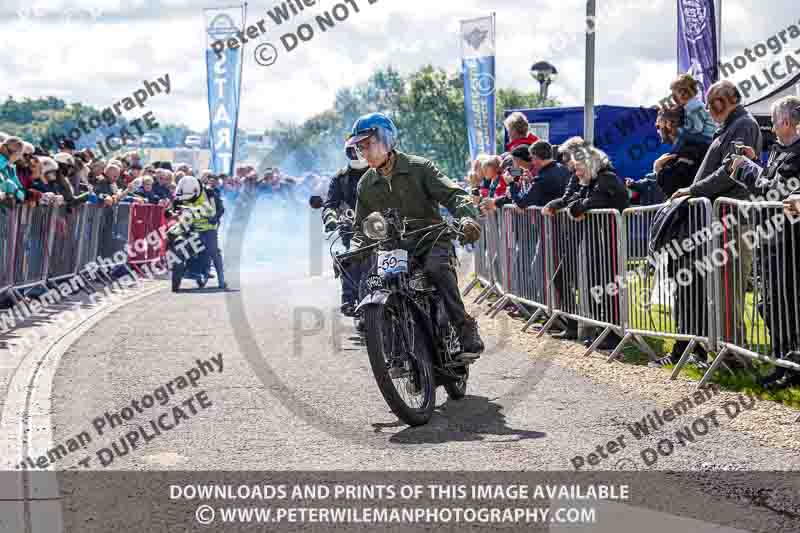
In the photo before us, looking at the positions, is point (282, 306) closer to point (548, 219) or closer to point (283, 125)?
point (548, 219)

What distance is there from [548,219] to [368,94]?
101 metres

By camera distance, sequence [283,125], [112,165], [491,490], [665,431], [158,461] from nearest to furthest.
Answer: [491,490] < [158,461] < [665,431] < [112,165] < [283,125]

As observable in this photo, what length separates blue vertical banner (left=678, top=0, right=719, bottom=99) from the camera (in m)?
16.3

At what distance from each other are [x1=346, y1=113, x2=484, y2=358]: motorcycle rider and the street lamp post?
18.8 meters

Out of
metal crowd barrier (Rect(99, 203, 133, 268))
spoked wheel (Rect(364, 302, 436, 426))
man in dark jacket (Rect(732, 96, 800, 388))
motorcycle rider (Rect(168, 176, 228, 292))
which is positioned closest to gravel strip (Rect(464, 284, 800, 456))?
man in dark jacket (Rect(732, 96, 800, 388))

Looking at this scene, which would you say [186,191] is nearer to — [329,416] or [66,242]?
[66,242]

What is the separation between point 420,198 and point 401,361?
127 centimetres

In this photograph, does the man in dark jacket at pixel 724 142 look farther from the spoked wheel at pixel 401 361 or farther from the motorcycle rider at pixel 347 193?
the motorcycle rider at pixel 347 193

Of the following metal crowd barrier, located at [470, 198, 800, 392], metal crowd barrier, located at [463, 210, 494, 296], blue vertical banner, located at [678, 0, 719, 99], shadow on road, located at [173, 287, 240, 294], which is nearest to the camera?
metal crowd barrier, located at [470, 198, 800, 392]

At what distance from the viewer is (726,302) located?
812 cm

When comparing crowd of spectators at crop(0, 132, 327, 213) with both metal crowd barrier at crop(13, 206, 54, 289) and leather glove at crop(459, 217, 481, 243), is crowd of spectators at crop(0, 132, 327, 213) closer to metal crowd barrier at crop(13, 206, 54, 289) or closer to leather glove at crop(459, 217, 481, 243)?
metal crowd barrier at crop(13, 206, 54, 289)

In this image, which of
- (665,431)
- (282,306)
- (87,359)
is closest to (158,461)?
(665,431)

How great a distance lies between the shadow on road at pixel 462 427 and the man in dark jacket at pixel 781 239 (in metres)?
1.93

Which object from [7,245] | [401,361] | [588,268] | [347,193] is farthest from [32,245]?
[401,361]
